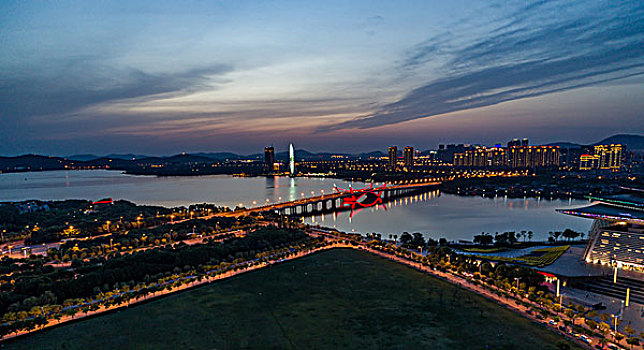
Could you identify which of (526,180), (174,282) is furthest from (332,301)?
(526,180)

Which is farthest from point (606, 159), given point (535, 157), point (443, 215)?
point (443, 215)

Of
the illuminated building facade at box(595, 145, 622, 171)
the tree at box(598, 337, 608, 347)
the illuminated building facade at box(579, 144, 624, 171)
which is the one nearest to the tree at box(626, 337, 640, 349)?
the tree at box(598, 337, 608, 347)

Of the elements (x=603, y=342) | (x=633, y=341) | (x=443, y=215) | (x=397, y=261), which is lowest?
(x=443, y=215)

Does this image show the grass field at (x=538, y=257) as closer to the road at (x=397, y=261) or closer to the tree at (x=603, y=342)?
the road at (x=397, y=261)

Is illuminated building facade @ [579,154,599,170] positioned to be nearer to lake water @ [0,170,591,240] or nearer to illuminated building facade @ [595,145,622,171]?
illuminated building facade @ [595,145,622,171]

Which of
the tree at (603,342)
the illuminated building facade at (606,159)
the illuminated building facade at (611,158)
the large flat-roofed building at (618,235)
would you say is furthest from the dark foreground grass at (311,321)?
the illuminated building facade at (611,158)

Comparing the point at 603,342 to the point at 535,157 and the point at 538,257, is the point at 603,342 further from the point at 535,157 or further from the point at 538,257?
the point at 535,157

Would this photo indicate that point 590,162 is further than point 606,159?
Yes
